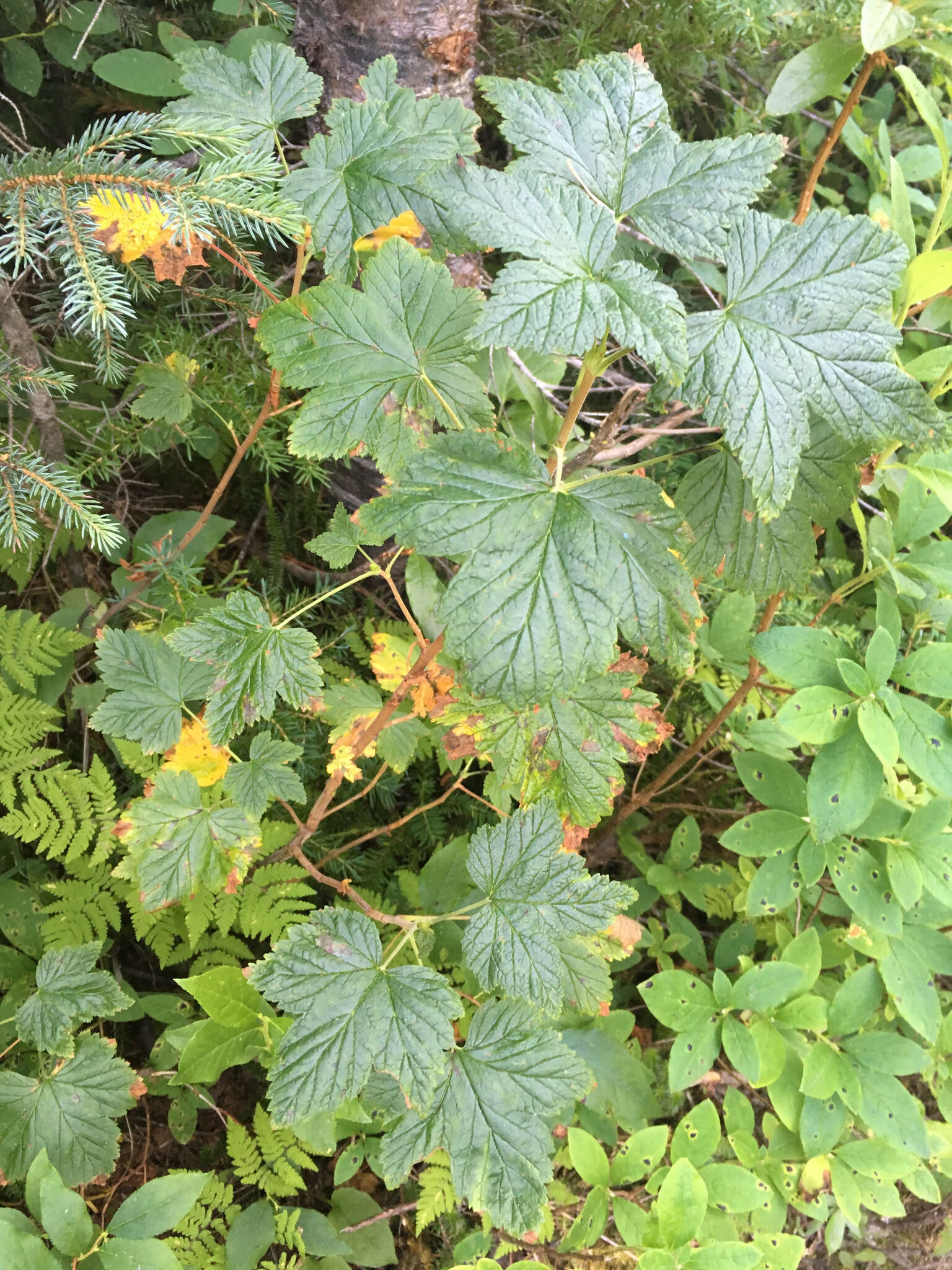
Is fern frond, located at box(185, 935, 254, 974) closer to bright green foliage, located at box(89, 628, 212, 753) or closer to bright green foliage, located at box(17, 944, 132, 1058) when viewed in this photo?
bright green foliage, located at box(17, 944, 132, 1058)

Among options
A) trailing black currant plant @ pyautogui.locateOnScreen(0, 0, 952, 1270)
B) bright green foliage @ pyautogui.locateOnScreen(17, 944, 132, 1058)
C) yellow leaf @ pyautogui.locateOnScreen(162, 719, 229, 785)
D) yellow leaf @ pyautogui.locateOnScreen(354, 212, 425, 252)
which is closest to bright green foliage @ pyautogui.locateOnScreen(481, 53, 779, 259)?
trailing black currant plant @ pyautogui.locateOnScreen(0, 0, 952, 1270)

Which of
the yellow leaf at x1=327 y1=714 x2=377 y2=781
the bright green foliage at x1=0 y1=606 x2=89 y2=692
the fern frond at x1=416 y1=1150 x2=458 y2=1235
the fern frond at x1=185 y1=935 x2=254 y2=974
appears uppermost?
the yellow leaf at x1=327 y1=714 x2=377 y2=781

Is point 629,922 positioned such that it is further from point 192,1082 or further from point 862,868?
point 192,1082

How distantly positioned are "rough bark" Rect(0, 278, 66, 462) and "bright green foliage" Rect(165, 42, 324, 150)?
39 cm

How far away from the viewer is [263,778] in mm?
1249

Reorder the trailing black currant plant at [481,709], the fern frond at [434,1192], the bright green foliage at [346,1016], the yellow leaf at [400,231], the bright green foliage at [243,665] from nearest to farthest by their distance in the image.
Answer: the trailing black currant plant at [481,709] → the bright green foliage at [346,1016] → the bright green foliage at [243,665] → the yellow leaf at [400,231] → the fern frond at [434,1192]

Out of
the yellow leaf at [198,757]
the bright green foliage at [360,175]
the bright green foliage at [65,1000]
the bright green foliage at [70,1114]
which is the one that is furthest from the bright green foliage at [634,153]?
the bright green foliage at [70,1114]

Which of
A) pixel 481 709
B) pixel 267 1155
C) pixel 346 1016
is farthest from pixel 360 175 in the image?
pixel 267 1155

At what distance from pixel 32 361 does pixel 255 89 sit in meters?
0.55

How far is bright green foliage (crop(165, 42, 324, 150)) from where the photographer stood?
112 cm

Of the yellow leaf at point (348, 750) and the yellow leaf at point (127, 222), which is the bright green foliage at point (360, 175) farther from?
the yellow leaf at point (348, 750)

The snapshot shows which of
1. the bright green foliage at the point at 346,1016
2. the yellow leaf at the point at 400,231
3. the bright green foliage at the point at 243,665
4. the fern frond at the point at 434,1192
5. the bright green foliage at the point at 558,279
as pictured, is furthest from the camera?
the fern frond at the point at 434,1192

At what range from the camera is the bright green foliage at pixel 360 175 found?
1.04 metres

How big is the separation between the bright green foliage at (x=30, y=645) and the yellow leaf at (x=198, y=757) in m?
0.33
